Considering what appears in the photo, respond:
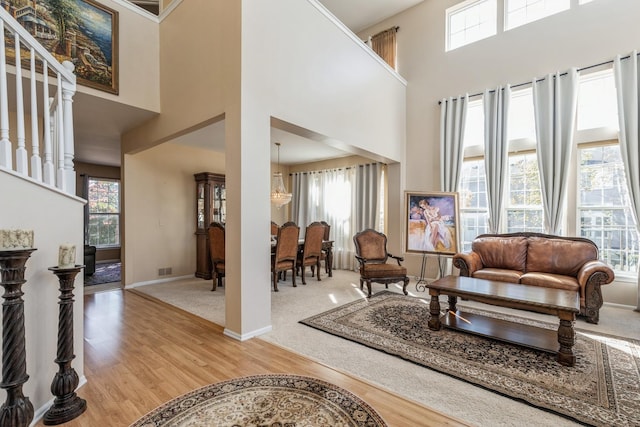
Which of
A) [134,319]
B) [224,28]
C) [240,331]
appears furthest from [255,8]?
[134,319]

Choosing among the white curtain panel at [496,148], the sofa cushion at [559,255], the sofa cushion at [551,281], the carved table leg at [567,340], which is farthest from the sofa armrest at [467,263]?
the carved table leg at [567,340]

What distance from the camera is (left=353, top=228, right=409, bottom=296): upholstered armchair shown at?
4.52 m

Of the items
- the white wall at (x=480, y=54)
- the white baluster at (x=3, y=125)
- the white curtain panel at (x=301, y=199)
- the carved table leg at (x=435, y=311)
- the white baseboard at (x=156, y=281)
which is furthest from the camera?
the white curtain panel at (x=301, y=199)

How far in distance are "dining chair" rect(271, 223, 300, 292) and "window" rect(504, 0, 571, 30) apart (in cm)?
509

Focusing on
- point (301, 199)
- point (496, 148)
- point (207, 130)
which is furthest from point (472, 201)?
point (207, 130)

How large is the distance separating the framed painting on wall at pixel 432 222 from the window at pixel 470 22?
2991mm

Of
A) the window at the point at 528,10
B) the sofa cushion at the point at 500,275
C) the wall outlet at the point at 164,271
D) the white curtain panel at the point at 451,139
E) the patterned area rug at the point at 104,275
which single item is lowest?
the patterned area rug at the point at 104,275

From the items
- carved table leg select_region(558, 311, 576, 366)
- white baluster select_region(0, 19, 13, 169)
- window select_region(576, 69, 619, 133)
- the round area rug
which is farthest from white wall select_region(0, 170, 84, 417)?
window select_region(576, 69, 619, 133)

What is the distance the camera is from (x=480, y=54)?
523 centimetres

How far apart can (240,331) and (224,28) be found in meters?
3.17

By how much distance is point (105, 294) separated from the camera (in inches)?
179

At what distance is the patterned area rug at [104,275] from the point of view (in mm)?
5516

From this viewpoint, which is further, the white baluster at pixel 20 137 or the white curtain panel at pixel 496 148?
the white curtain panel at pixel 496 148

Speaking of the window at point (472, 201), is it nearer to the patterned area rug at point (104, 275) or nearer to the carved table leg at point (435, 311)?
the carved table leg at point (435, 311)
